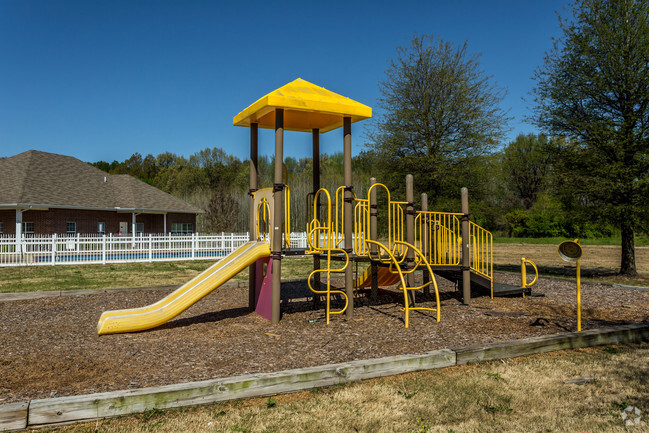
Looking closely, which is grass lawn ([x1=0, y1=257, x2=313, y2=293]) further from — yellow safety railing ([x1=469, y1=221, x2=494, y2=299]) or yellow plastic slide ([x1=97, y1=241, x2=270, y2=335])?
yellow plastic slide ([x1=97, y1=241, x2=270, y2=335])

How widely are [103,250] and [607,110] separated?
783 inches

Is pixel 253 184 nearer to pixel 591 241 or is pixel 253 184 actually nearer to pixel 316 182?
pixel 316 182

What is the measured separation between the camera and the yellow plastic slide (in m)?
6.95

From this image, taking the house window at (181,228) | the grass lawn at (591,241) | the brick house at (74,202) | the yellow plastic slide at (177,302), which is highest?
the brick house at (74,202)

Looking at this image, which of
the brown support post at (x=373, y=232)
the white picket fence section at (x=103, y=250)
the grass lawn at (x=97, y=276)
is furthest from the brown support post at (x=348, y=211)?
the white picket fence section at (x=103, y=250)

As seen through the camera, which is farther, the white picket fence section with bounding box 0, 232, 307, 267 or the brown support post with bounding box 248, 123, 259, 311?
the white picket fence section with bounding box 0, 232, 307, 267

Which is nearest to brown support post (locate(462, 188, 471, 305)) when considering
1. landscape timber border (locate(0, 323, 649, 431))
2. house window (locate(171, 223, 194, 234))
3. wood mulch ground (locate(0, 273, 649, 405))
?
wood mulch ground (locate(0, 273, 649, 405))

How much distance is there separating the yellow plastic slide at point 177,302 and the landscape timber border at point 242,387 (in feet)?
10.2

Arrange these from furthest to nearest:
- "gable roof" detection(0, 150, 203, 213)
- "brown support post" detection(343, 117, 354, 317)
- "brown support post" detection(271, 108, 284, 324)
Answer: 1. "gable roof" detection(0, 150, 203, 213)
2. "brown support post" detection(343, 117, 354, 317)
3. "brown support post" detection(271, 108, 284, 324)

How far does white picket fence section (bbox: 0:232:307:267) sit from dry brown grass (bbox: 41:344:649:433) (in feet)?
59.6

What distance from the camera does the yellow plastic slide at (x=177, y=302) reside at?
695 cm

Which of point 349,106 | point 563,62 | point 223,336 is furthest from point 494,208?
point 223,336

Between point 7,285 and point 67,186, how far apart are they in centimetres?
1953

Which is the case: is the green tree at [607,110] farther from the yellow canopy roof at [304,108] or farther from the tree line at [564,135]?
the yellow canopy roof at [304,108]
